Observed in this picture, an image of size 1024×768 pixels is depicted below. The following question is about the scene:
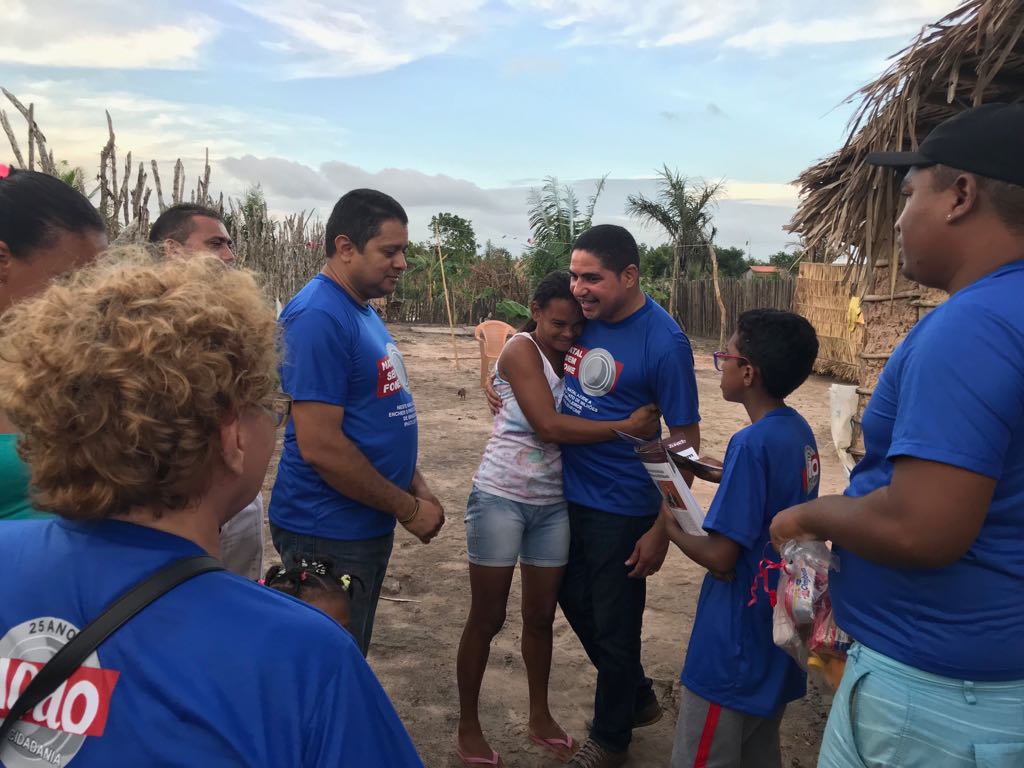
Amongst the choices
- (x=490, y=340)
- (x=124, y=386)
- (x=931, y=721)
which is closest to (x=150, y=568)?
(x=124, y=386)

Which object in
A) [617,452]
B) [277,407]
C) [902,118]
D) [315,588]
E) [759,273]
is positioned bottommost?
[315,588]

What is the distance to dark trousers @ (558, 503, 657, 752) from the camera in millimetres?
3080

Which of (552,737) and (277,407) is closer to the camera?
(277,407)

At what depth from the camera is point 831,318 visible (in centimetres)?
1568

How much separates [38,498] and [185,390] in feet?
0.87

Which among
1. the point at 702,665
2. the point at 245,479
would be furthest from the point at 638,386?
the point at 245,479

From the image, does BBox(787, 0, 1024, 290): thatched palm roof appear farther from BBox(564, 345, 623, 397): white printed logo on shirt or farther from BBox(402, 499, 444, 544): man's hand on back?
BBox(402, 499, 444, 544): man's hand on back

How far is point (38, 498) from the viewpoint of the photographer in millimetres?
1005

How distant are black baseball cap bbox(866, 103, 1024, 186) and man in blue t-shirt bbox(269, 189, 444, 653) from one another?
1.85 metres

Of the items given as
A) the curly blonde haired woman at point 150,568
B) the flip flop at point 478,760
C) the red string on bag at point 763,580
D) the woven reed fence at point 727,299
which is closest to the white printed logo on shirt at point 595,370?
the red string on bag at point 763,580

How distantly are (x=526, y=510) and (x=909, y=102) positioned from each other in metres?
2.82

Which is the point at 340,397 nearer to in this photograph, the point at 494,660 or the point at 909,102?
the point at 494,660

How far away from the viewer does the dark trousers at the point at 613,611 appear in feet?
10.1

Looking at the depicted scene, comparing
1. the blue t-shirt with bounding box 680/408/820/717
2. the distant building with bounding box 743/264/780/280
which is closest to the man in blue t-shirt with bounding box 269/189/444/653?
the blue t-shirt with bounding box 680/408/820/717
